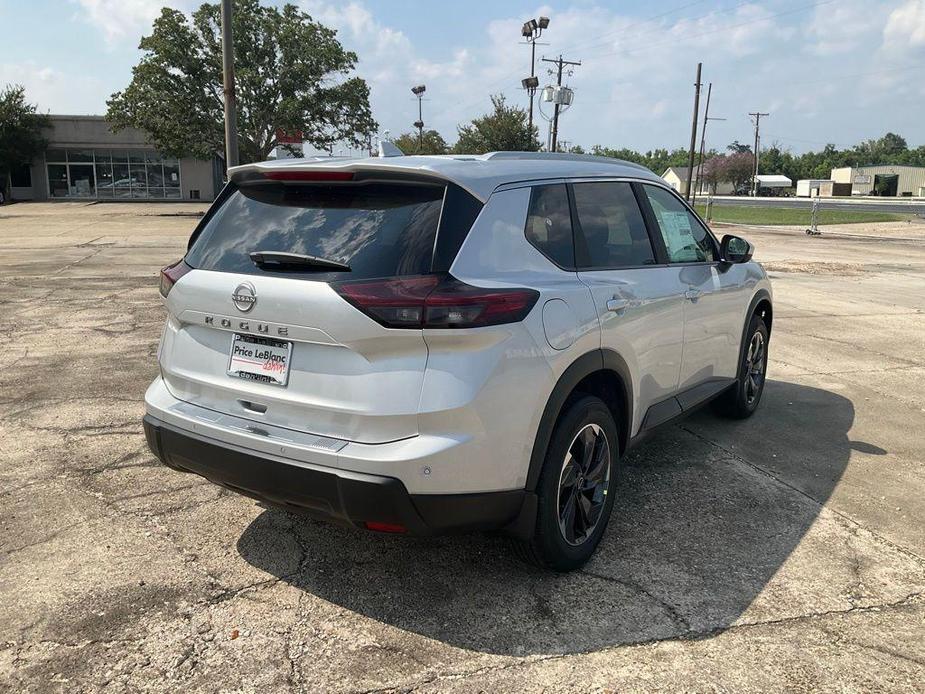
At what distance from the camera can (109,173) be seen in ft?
163

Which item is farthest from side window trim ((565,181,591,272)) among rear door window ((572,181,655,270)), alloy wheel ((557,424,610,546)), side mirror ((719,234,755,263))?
side mirror ((719,234,755,263))

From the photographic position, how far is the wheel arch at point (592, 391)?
3.03 m

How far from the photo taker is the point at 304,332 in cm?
284

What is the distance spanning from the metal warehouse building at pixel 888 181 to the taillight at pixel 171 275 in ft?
373

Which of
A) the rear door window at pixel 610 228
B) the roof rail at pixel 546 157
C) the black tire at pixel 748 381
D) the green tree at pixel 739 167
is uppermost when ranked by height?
the green tree at pixel 739 167

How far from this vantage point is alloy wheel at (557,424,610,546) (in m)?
3.30

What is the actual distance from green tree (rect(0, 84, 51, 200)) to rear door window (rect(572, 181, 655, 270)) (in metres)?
51.7

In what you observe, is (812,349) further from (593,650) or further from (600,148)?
(600,148)

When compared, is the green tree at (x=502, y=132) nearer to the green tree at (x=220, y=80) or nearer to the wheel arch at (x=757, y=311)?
the green tree at (x=220, y=80)

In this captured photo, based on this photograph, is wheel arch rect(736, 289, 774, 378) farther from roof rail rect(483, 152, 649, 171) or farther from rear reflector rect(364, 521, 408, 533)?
rear reflector rect(364, 521, 408, 533)

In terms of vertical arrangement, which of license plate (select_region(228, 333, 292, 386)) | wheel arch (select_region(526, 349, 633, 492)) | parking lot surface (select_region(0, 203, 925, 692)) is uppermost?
license plate (select_region(228, 333, 292, 386))

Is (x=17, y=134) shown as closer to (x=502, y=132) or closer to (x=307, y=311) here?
(x=502, y=132)

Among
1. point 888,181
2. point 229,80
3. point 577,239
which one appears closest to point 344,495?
point 577,239

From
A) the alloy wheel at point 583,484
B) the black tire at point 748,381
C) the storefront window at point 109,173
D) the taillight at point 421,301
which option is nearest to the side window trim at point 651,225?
the alloy wheel at point 583,484
